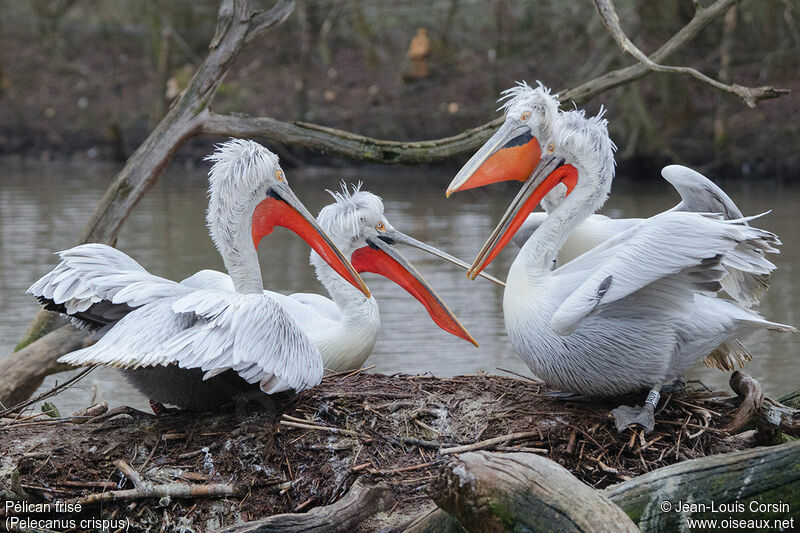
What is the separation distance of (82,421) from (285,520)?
132 cm

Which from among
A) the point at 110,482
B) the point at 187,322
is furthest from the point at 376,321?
the point at 110,482

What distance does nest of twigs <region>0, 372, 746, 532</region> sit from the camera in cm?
353

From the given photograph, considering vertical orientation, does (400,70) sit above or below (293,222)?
above

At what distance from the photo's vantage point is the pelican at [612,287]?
3.58 m

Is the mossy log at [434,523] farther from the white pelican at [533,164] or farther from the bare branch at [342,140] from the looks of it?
the bare branch at [342,140]

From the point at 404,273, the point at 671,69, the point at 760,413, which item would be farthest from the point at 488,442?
the point at 671,69

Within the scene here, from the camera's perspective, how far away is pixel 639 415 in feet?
12.3

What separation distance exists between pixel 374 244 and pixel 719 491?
104 inches

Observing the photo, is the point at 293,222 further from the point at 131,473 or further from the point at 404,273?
the point at 131,473

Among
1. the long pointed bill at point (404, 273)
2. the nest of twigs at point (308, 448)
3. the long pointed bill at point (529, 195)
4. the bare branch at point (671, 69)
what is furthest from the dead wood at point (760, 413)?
the long pointed bill at point (404, 273)

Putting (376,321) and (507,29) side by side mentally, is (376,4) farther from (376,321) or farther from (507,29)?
(376,321)

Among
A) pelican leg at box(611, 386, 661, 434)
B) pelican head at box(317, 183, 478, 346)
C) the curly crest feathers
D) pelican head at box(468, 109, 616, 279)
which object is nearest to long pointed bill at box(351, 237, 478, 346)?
pelican head at box(317, 183, 478, 346)

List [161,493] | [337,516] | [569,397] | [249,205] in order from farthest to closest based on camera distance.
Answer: [249,205] → [569,397] → [161,493] → [337,516]

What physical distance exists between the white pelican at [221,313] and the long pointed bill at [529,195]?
2.21 feet
